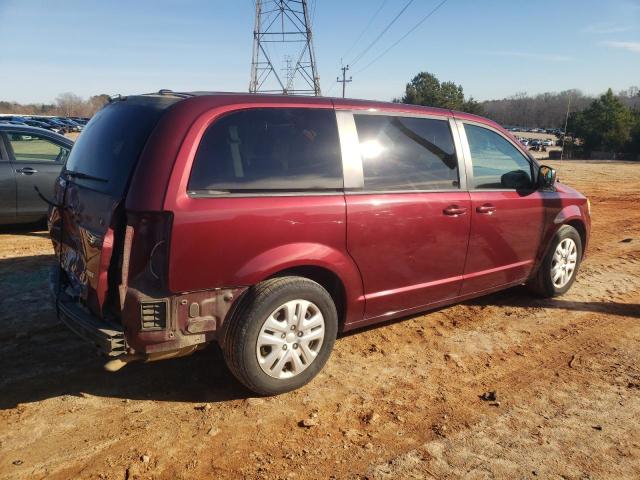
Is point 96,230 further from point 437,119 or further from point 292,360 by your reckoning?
point 437,119

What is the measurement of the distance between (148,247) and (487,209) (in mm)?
2801

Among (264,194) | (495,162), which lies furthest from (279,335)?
(495,162)

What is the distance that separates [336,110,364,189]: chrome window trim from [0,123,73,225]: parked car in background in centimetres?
555

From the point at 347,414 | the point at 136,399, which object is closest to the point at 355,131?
the point at 347,414

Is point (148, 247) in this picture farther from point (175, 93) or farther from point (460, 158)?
point (460, 158)

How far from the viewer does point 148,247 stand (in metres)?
2.79

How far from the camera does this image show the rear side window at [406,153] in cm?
362

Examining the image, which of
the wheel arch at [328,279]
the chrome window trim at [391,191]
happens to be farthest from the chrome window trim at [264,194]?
the wheel arch at [328,279]

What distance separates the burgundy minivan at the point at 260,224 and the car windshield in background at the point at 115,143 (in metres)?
0.01

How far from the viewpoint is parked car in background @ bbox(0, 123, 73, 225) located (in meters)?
7.22

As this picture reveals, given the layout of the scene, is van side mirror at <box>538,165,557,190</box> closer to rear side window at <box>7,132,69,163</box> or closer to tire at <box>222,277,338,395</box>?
tire at <box>222,277,338,395</box>

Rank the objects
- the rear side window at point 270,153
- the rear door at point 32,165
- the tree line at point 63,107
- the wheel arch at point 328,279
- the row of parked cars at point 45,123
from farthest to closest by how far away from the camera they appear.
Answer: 1. the tree line at point 63,107
2. the row of parked cars at point 45,123
3. the rear door at point 32,165
4. the wheel arch at point 328,279
5. the rear side window at point 270,153

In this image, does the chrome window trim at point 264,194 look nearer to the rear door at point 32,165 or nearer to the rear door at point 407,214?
the rear door at point 407,214

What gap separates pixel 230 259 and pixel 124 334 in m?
0.72
